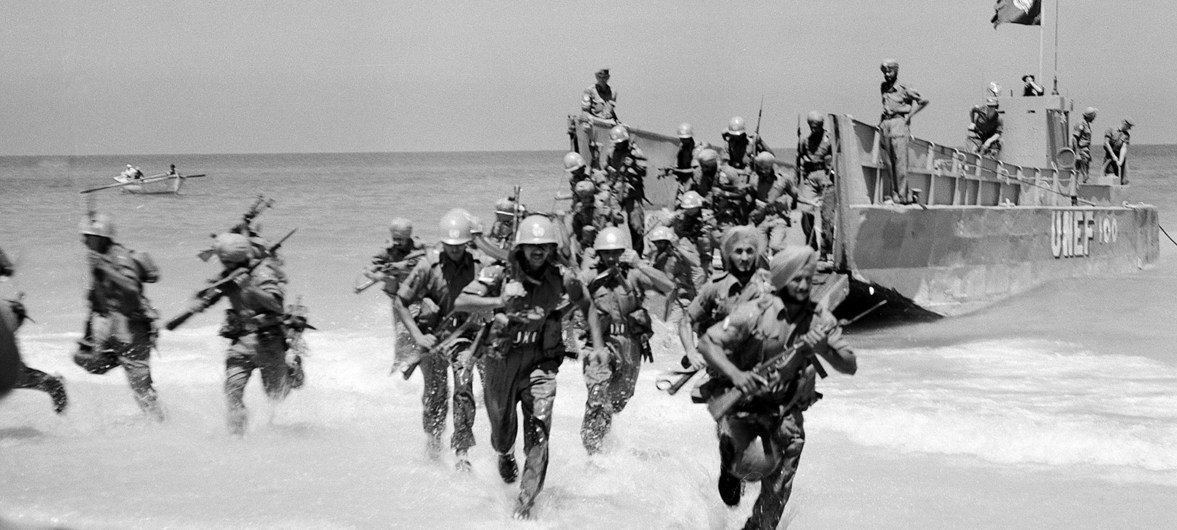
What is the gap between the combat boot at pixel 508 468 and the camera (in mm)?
8102

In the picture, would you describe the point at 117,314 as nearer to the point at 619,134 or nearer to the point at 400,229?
the point at 400,229

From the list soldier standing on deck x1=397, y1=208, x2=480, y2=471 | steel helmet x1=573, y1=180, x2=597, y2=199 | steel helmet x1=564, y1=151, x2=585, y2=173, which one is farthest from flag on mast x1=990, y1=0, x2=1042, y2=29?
soldier standing on deck x1=397, y1=208, x2=480, y2=471

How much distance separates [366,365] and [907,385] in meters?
6.20

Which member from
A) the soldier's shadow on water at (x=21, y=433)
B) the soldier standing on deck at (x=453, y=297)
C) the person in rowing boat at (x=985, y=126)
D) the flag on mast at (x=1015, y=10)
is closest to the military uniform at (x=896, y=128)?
the person in rowing boat at (x=985, y=126)

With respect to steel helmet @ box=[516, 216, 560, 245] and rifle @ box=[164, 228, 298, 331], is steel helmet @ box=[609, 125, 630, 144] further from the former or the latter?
steel helmet @ box=[516, 216, 560, 245]

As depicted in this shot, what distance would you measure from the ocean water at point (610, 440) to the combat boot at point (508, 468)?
157 mm

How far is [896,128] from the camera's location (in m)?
16.2

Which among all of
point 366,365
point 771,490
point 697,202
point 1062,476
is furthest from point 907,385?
point 771,490

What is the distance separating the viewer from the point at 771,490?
22.5 ft

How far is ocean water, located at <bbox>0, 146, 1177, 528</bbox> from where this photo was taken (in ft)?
27.7

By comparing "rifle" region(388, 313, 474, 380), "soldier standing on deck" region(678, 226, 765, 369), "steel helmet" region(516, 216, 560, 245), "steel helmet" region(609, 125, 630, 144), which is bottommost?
"rifle" region(388, 313, 474, 380)

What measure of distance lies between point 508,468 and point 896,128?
9513 mm

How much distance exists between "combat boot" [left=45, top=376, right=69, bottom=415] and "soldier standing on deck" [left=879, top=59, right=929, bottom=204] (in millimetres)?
9539

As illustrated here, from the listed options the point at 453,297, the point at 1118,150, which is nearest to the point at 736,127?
the point at 453,297
